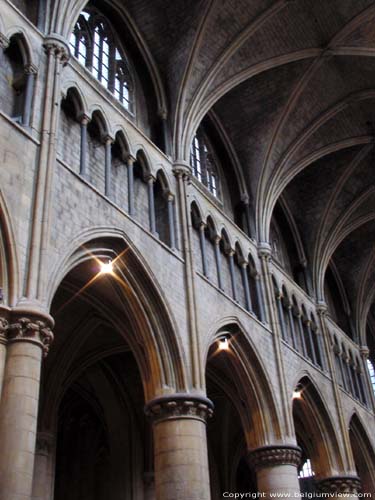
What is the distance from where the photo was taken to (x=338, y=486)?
2003cm

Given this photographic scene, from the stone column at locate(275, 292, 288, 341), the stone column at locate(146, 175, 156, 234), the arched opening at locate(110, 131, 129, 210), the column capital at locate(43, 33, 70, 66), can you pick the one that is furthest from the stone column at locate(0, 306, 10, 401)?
the stone column at locate(275, 292, 288, 341)

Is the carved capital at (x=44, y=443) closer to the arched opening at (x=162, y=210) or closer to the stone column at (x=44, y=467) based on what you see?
the stone column at (x=44, y=467)

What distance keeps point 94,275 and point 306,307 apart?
34.9 feet

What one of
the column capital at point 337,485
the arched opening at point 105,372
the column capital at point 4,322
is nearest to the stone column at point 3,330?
the column capital at point 4,322

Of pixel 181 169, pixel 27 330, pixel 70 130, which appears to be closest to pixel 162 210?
pixel 181 169

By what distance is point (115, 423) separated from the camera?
21812 mm

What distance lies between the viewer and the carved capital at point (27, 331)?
31.4 ft

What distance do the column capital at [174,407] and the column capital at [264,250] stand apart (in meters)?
7.61

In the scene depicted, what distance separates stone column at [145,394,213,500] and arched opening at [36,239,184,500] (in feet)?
1.47

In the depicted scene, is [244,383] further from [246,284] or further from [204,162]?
[204,162]

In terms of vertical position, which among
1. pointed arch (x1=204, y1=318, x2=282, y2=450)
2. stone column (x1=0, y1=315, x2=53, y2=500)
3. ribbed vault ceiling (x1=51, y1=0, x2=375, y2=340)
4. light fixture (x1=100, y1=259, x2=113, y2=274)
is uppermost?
ribbed vault ceiling (x1=51, y1=0, x2=375, y2=340)

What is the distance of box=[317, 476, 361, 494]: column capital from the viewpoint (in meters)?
20.0

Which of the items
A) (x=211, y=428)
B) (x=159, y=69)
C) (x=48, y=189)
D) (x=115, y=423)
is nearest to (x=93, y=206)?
(x=48, y=189)

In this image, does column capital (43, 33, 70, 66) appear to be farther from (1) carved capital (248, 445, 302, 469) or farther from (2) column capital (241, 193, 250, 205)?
(1) carved capital (248, 445, 302, 469)
